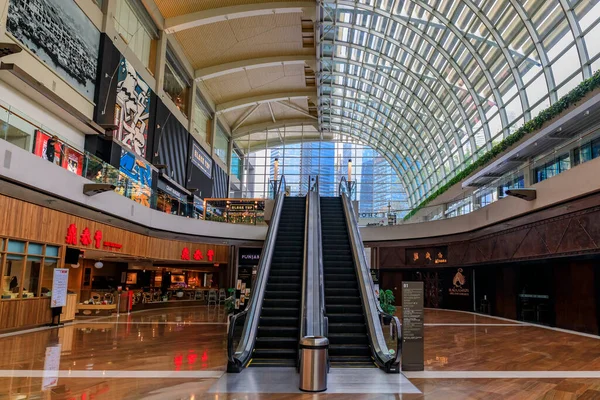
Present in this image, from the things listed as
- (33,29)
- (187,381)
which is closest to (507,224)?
(187,381)

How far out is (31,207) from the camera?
10.3 metres

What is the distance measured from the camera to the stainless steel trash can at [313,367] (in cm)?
545

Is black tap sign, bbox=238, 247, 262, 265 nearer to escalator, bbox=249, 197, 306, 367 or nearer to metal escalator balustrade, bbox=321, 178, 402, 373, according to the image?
escalator, bbox=249, 197, 306, 367

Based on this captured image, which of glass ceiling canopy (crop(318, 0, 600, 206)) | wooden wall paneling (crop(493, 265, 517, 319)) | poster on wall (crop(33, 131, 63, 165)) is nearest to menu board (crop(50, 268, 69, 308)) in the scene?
poster on wall (crop(33, 131, 63, 165))

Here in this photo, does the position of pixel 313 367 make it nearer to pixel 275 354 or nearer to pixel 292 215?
pixel 275 354

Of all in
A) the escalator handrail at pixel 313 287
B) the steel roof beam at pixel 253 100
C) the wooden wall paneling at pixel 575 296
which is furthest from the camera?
the steel roof beam at pixel 253 100

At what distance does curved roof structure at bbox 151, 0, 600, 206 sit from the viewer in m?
15.2

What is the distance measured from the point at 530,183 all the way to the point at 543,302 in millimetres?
4289

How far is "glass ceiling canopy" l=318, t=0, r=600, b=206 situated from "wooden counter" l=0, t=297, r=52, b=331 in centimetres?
1589

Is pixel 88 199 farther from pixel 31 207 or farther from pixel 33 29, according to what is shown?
pixel 33 29

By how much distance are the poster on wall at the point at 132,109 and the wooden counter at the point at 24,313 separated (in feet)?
23.8

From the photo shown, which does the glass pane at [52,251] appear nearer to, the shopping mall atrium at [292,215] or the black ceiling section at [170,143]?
the shopping mall atrium at [292,215]

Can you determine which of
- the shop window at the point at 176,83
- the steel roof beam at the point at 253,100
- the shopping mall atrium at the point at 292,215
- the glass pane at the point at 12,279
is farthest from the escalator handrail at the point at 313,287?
the steel roof beam at the point at 253,100

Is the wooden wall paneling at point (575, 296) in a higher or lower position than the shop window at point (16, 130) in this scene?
lower
